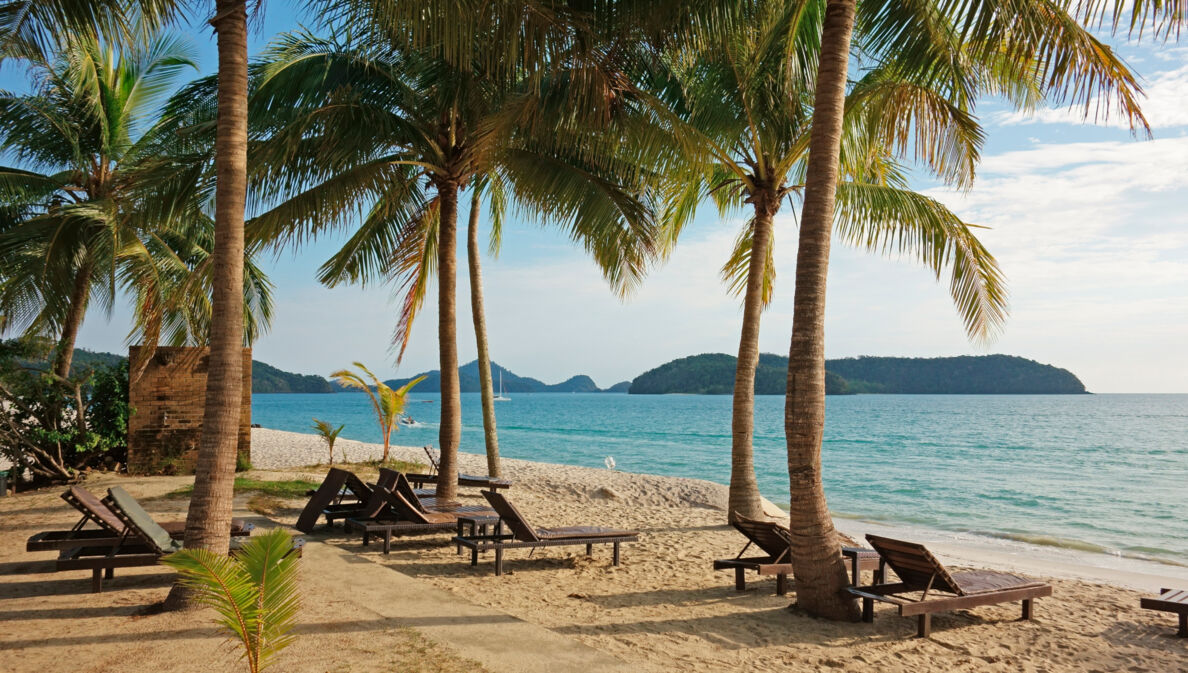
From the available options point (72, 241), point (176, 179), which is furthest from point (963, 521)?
point (72, 241)

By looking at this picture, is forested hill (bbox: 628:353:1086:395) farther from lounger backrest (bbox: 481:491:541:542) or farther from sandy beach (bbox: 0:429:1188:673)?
lounger backrest (bbox: 481:491:541:542)

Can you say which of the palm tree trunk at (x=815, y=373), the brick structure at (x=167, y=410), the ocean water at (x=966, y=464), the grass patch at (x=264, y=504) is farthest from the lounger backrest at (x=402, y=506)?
the ocean water at (x=966, y=464)

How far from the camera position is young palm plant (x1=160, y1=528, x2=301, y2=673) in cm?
322

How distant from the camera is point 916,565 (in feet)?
18.4

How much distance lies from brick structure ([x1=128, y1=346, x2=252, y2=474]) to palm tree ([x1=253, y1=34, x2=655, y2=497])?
422cm

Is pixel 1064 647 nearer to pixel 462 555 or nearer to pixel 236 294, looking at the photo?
pixel 462 555

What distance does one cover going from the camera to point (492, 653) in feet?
14.3

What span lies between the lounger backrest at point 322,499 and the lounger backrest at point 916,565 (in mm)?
5508

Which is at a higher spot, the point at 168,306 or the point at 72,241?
the point at 72,241

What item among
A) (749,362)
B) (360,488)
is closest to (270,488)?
(360,488)

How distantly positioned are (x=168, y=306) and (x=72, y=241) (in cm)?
510

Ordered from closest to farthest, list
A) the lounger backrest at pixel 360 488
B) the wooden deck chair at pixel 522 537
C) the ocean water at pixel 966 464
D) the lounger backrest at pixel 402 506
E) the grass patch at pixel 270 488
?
the wooden deck chair at pixel 522 537 < the lounger backrest at pixel 402 506 < the lounger backrest at pixel 360 488 < the grass patch at pixel 270 488 < the ocean water at pixel 966 464

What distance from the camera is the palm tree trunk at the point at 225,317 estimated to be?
512 centimetres

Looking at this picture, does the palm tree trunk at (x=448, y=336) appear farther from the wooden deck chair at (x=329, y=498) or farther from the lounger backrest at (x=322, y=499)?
the lounger backrest at (x=322, y=499)
